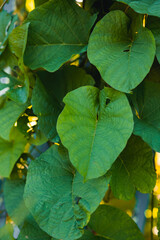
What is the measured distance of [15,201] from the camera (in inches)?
32.9

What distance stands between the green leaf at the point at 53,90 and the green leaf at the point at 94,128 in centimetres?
9

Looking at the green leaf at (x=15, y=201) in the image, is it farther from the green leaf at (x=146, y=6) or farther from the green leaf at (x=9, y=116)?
the green leaf at (x=146, y=6)

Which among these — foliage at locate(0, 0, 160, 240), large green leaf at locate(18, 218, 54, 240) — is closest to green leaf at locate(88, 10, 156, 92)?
foliage at locate(0, 0, 160, 240)

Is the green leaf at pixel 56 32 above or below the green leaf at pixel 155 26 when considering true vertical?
above

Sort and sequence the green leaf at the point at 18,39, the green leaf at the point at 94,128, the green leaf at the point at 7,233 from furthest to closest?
the green leaf at the point at 7,233 → the green leaf at the point at 18,39 → the green leaf at the point at 94,128

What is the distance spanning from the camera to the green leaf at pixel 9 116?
702 mm

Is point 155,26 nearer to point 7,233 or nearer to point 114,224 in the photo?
point 114,224

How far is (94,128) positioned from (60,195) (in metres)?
0.17

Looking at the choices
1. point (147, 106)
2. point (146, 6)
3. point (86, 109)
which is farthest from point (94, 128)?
point (146, 6)

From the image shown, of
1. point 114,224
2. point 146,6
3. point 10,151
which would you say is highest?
point 146,6

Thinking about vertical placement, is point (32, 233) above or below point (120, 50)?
below

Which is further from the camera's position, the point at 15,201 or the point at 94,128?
the point at 15,201

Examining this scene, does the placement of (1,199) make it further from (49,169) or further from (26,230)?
(49,169)

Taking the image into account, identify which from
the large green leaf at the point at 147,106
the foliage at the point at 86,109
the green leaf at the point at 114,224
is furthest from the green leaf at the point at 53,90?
the green leaf at the point at 114,224
